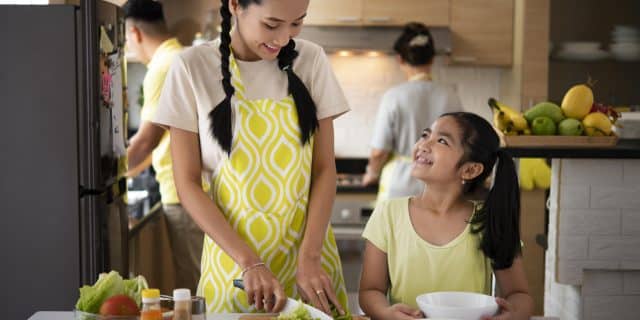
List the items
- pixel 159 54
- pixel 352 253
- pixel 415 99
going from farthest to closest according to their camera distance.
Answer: pixel 352 253
pixel 415 99
pixel 159 54

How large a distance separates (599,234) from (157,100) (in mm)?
1588

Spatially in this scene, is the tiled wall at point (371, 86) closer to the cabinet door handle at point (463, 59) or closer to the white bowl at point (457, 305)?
the cabinet door handle at point (463, 59)

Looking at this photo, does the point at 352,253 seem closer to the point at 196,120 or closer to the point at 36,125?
the point at 36,125

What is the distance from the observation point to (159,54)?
3.35 meters

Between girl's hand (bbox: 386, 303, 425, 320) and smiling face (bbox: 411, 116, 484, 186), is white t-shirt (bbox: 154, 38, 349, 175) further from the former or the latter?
girl's hand (bbox: 386, 303, 425, 320)

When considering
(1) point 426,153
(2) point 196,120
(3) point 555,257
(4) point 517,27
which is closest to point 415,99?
(4) point 517,27

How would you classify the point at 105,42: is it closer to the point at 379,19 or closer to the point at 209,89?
the point at 209,89

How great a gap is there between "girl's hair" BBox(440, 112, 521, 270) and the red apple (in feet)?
2.79

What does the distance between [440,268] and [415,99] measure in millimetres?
2013

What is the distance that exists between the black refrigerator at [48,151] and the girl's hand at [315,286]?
874mm

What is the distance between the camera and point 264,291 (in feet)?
5.49

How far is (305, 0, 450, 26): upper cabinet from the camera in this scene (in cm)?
471

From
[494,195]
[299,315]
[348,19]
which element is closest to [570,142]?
[494,195]

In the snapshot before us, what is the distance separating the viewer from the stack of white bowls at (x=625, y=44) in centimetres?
468
